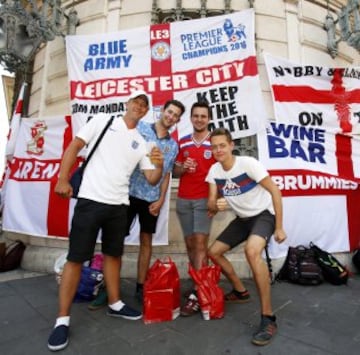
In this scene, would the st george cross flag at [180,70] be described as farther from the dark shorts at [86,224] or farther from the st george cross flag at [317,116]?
the dark shorts at [86,224]

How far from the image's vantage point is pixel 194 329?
102 inches

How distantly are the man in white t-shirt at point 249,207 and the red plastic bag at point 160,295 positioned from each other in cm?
52

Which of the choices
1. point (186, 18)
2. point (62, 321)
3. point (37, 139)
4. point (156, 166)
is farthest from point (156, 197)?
point (186, 18)

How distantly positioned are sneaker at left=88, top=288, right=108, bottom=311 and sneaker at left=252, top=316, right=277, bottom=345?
1625mm

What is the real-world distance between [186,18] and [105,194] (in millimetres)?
3991

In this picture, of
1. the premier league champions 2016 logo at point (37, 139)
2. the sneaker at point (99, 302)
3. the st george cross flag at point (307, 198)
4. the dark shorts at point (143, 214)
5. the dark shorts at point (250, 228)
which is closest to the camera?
the dark shorts at point (250, 228)

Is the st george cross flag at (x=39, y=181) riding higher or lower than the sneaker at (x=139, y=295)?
higher

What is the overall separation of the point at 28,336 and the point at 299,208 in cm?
382

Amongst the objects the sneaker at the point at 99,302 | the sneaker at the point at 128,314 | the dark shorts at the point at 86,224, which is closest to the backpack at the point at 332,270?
the sneaker at the point at 128,314

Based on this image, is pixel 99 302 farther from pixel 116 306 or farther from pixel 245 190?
pixel 245 190

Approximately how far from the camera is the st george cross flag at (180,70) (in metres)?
4.38

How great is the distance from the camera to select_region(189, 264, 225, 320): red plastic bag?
278 cm

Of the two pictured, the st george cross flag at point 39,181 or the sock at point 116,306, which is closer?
the sock at point 116,306

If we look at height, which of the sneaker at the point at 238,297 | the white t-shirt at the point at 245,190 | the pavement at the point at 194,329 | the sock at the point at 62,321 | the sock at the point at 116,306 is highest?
the white t-shirt at the point at 245,190
